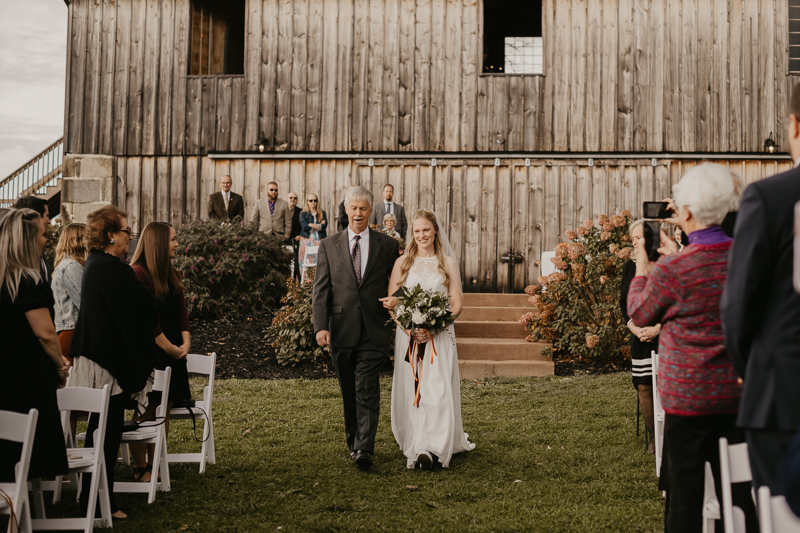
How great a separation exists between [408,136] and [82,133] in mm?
6779

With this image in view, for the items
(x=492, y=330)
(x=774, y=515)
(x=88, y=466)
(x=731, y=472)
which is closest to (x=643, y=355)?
(x=731, y=472)

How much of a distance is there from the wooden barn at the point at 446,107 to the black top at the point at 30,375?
35.3ft

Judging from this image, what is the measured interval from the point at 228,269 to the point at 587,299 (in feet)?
20.3

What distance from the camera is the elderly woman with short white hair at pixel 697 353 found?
10.3ft

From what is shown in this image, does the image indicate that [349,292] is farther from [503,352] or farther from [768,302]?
[503,352]

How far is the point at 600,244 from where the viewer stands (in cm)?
1127

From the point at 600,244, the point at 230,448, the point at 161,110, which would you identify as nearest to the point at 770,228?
the point at 230,448

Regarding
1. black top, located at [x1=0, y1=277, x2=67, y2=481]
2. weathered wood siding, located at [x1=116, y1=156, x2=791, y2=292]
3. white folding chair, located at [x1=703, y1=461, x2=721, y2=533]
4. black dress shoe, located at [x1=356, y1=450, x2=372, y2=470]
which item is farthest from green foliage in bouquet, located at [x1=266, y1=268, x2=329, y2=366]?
white folding chair, located at [x1=703, y1=461, x2=721, y2=533]

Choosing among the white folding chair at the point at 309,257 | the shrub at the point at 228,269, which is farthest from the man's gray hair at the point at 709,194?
the shrub at the point at 228,269

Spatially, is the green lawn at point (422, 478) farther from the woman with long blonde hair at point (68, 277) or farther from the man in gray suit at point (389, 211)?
the man in gray suit at point (389, 211)

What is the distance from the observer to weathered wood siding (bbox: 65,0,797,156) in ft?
45.7

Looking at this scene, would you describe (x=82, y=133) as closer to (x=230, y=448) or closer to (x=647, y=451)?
(x=230, y=448)

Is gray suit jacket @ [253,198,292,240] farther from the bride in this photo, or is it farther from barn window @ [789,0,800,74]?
barn window @ [789,0,800,74]

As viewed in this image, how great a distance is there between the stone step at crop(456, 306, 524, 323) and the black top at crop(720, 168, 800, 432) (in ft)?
33.0
